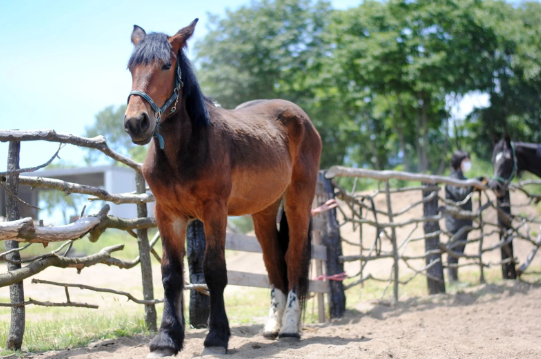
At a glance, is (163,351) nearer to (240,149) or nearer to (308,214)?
(240,149)

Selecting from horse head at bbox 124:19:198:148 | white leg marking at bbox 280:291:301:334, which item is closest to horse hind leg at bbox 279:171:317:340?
white leg marking at bbox 280:291:301:334

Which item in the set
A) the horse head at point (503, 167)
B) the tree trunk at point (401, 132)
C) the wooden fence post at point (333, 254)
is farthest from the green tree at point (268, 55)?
the wooden fence post at point (333, 254)

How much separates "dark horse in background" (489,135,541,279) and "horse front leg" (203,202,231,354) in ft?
22.2

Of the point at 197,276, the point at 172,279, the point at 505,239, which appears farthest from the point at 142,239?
the point at 505,239

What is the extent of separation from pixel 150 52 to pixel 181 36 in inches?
14.6

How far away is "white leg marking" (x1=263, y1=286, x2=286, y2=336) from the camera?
4793 mm

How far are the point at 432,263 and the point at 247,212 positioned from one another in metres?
4.28

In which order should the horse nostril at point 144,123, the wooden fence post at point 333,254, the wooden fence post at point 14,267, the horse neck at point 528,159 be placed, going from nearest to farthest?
1. the horse nostril at point 144,123
2. the wooden fence post at point 14,267
3. the wooden fence post at point 333,254
4. the horse neck at point 528,159

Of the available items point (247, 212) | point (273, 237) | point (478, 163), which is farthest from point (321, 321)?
point (478, 163)

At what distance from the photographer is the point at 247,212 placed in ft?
15.0

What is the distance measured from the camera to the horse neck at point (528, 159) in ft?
31.3

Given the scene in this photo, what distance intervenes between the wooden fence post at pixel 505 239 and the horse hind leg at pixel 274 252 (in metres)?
5.63

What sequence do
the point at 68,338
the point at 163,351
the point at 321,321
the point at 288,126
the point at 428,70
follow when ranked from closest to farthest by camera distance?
1. the point at 163,351
2. the point at 68,338
3. the point at 288,126
4. the point at 321,321
5. the point at 428,70

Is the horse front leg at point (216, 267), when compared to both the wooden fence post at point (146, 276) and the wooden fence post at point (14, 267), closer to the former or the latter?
the wooden fence post at point (146, 276)
